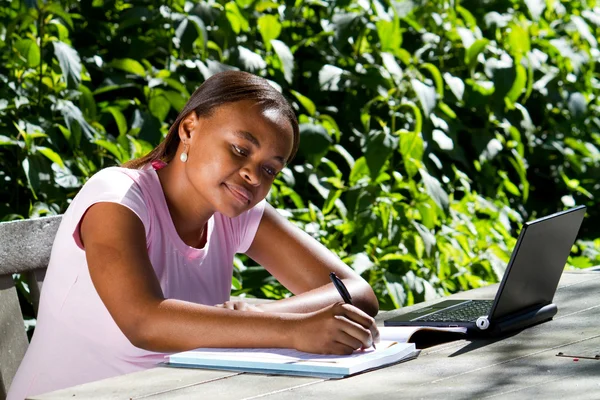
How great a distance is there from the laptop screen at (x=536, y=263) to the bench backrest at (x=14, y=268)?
118cm

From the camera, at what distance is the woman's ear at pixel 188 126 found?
256 centimetres

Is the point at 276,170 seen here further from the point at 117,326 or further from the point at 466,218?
the point at 466,218

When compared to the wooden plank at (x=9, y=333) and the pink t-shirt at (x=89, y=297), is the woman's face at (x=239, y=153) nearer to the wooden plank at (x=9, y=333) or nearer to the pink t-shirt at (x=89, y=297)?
the pink t-shirt at (x=89, y=297)

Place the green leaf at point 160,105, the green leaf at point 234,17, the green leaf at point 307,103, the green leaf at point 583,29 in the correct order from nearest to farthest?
the green leaf at point 160,105
the green leaf at point 234,17
the green leaf at point 307,103
the green leaf at point 583,29

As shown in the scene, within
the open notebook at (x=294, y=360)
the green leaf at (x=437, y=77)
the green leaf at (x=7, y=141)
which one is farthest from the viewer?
the green leaf at (x=437, y=77)

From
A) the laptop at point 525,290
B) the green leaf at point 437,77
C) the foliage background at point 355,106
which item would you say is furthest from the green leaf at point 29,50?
the laptop at point 525,290

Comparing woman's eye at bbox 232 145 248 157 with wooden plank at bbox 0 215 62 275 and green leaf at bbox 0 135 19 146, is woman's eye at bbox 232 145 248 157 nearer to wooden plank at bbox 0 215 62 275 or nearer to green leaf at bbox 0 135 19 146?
wooden plank at bbox 0 215 62 275

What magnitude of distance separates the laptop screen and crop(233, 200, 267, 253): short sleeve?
2.61ft

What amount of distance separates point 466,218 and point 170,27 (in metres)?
1.64

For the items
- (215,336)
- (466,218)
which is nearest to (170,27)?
(466,218)

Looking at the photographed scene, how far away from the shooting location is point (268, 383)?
1.83m

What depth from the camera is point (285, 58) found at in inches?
177

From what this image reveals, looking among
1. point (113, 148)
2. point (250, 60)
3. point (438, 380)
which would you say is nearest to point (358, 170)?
point (250, 60)

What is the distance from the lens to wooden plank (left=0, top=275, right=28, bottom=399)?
8.68ft
